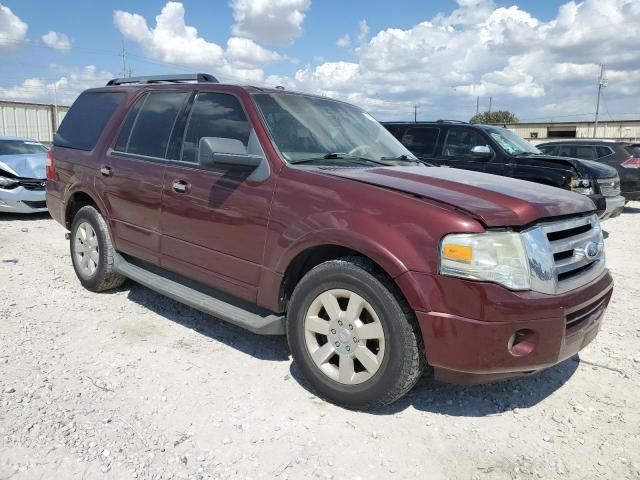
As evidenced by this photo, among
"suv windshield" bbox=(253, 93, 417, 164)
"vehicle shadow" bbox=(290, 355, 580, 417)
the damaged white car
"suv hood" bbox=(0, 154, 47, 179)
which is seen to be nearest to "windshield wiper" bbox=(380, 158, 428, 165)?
"suv windshield" bbox=(253, 93, 417, 164)

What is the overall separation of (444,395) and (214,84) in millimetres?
2783

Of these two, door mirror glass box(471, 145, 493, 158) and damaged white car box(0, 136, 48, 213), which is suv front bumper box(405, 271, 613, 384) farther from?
Result: damaged white car box(0, 136, 48, 213)

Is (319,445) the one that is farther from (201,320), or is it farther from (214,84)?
(214,84)

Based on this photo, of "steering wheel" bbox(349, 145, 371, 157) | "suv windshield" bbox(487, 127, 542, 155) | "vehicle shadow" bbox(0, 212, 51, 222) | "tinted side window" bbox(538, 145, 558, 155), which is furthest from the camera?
"tinted side window" bbox(538, 145, 558, 155)

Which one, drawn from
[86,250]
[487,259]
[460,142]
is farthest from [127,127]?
[460,142]

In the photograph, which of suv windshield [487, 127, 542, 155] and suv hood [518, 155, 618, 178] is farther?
suv windshield [487, 127, 542, 155]

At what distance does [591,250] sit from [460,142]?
20.4 feet

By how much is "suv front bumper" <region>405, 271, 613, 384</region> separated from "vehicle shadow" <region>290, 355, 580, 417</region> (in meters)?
0.48

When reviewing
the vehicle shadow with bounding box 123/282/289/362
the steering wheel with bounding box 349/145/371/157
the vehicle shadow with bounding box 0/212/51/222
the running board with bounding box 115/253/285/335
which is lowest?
the vehicle shadow with bounding box 123/282/289/362

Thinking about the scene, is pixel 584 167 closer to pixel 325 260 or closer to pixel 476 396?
pixel 476 396

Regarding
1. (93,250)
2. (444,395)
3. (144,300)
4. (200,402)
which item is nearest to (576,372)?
(444,395)

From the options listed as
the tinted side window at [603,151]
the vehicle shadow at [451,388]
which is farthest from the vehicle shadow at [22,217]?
the tinted side window at [603,151]

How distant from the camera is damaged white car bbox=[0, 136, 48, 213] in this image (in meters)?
8.91

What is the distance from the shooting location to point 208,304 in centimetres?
370
